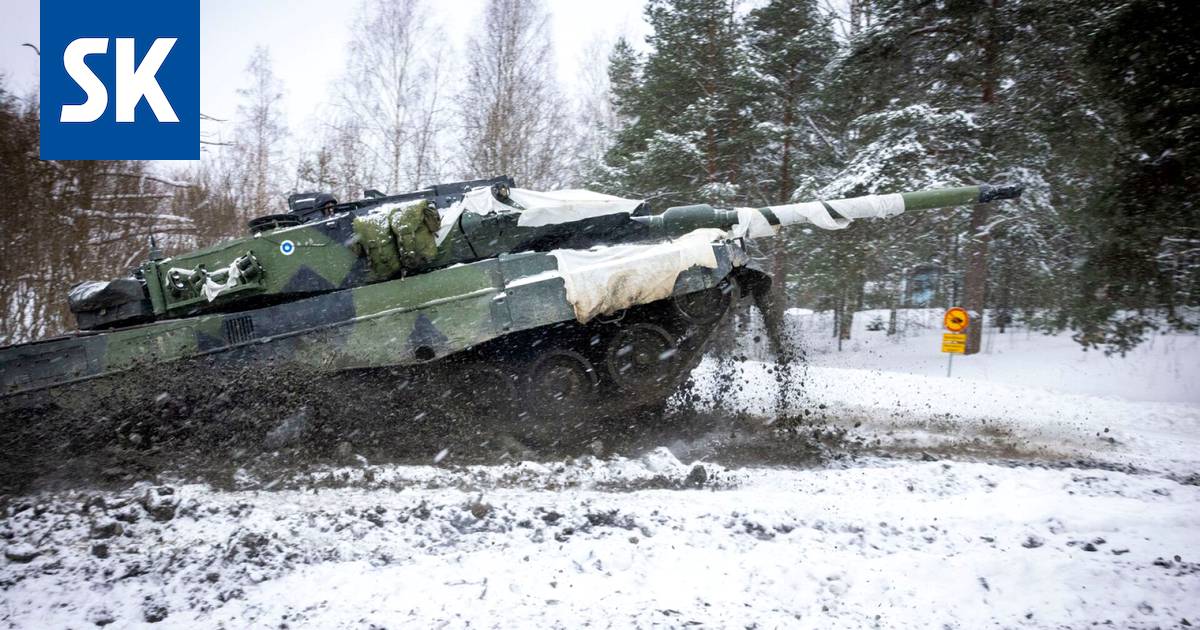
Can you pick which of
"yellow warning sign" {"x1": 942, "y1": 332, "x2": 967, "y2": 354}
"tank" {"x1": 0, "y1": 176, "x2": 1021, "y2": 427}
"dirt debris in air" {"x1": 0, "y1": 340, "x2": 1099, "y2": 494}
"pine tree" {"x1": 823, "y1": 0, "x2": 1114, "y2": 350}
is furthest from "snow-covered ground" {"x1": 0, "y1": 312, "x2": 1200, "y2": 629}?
"pine tree" {"x1": 823, "y1": 0, "x2": 1114, "y2": 350}

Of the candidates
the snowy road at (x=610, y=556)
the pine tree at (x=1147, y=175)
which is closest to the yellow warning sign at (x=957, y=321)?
the pine tree at (x=1147, y=175)

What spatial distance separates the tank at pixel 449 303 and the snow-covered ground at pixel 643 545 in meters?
0.99

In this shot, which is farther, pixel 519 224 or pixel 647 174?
pixel 647 174

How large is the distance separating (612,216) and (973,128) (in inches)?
323

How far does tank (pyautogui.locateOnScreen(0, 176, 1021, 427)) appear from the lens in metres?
6.63

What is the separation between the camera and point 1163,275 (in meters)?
9.27

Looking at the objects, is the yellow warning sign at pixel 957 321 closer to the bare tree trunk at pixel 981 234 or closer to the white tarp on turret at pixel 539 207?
the bare tree trunk at pixel 981 234

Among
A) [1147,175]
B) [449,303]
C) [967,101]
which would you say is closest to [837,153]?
[967,101]

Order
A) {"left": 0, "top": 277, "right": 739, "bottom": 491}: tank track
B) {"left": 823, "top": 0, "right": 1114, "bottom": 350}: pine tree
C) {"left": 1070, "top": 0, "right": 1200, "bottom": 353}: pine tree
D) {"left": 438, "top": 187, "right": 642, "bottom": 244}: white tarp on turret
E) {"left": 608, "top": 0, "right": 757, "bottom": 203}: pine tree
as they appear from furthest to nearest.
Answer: {"left": 608, "top": 0, "right": 757, "bottom": 203}: pine tree, {"left": 823, "top": 0, "right": 1114, "bottom": 350}: pine tree, {"left": 1070, "top": 0, "right": 1200, "bottom": 353}: pine tree, {"left": 438, "top": 187, "right": 642, "bottom": 244}: white tarp on turret, {"left": 0, "top": 277, "right": 739, "bottom": 491}: tank track

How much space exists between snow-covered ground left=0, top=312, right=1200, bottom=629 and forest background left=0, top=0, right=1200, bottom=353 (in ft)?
10.6

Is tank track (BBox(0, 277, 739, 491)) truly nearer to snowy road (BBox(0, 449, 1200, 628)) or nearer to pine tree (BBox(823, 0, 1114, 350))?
snowy road (BBox(0, 449, 1200, 628))

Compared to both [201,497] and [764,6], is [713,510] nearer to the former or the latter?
[201,497]

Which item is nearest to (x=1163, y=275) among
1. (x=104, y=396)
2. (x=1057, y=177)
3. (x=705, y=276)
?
Answer: (x=1057, y=177)

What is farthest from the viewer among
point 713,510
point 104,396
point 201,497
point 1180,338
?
point 1180,338
